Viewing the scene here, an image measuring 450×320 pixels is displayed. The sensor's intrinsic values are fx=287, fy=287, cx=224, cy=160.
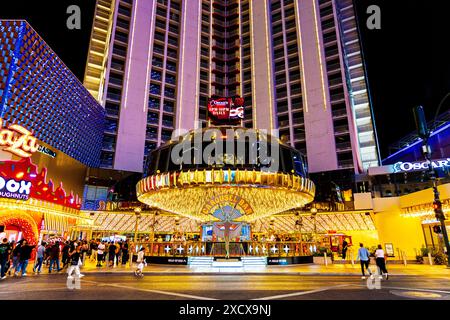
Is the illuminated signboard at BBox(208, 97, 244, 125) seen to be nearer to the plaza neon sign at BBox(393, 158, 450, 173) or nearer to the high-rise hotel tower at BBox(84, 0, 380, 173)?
the plaza neon sign at BBox(393, 158, 450, 173)

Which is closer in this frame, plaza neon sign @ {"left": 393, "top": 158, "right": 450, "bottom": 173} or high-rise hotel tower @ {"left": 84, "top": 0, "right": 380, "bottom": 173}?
plaza neon sign @ {"left": 393, "top": 158, "right": 450, "bottom": 173}

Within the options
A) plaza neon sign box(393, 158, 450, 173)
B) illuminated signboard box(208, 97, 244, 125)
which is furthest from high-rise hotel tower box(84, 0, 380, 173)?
illuminated signboard box(208, 97, 244, 125)

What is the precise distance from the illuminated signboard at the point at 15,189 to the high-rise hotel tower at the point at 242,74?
74.5 feet

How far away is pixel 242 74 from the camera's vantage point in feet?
192

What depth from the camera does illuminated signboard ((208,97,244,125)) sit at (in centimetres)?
2452

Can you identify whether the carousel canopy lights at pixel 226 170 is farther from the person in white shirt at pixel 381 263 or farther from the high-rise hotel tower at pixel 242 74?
the high-rise hotel tower at pixel 242 74

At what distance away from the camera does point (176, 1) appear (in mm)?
60094

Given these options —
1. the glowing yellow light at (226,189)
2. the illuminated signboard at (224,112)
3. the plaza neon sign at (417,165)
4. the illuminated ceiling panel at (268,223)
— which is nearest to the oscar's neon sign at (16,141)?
the glowing yellow light at (226,189)

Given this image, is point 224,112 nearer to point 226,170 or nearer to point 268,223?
point 226,170

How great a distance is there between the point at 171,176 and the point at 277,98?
1550 inches

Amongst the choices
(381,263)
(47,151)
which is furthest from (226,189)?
(47,151)

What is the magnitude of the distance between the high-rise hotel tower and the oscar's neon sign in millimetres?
19997

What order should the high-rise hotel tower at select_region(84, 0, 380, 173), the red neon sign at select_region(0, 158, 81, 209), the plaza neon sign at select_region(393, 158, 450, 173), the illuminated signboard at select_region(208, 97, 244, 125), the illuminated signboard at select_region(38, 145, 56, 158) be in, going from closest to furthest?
1. the red neon sign at select_region(0, 158, 81, 209)
2. the illuminated signboard at select_region(208, 97, 244, 125)
3. the plaza neon sign at select_region(393, 158, 450, 173)
4. the illuminated signboard at select_region(38, 145, 56, 158)
5. the high-rise hotel tower at select_region(84, 0, 380, 173)
